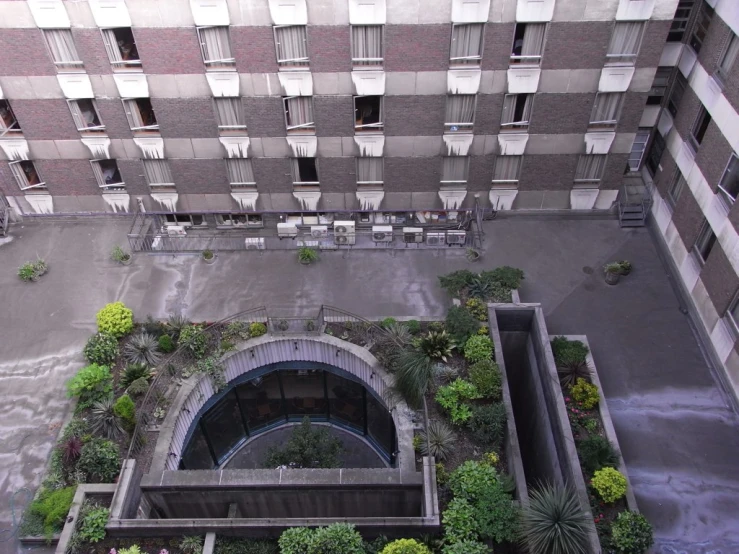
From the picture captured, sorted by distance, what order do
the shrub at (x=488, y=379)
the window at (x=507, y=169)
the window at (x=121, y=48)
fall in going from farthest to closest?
1. the window at (x=507, y=169)
2. the window at (x=121, y=48)
3. the shrub at (x=488, y=379)

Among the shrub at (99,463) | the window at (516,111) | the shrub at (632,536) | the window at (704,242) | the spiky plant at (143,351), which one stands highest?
the window at (516,111)

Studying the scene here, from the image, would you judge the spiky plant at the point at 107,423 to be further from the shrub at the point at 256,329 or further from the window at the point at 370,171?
A: the window at the point at 370,171

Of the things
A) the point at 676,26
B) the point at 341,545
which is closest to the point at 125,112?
the point at 341,545

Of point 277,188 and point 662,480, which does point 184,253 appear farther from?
point 662,480

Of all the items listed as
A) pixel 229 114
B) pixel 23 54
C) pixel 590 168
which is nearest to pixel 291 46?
pixel 229 114

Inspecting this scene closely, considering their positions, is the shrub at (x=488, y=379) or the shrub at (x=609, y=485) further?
the shrub at (x=488, y=379)

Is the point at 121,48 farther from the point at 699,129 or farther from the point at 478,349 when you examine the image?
the point at 699,129

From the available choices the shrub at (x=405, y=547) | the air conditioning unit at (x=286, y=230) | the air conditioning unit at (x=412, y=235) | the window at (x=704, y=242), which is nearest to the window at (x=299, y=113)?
the air conditioning unit at (x=286, y=230)
